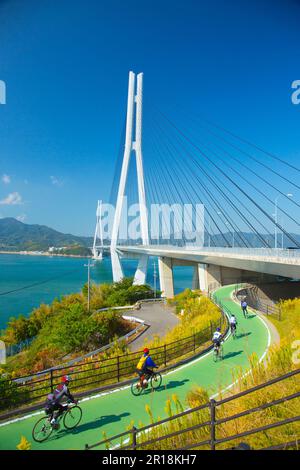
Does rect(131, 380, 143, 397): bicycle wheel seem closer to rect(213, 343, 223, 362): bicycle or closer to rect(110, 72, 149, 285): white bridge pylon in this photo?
rect(213, 343, 223, 362): bicycle

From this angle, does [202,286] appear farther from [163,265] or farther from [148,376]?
[148,376]

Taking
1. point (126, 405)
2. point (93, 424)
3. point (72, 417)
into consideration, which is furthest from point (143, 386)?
point (72, 417)

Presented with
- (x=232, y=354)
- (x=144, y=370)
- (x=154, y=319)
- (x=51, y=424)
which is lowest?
(x=154, y=319)

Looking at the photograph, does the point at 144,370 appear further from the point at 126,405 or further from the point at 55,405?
the point at 55,405

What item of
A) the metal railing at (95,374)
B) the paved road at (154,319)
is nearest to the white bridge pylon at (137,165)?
the paved road at (154,319)

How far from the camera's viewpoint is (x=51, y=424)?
568cm

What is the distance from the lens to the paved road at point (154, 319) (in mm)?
17069

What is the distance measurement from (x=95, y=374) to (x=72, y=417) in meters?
3.20

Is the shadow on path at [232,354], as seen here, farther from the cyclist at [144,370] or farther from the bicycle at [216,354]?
the cyclist at [144,370]

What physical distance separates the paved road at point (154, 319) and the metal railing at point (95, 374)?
4.29 meters

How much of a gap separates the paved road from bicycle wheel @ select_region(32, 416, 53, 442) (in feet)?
30.9

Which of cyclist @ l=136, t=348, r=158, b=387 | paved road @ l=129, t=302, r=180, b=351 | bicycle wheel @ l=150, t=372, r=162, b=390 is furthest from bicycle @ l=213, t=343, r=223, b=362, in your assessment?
paved road @ l=129, t=302, r=180, b=351

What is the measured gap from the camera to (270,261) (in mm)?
18281
